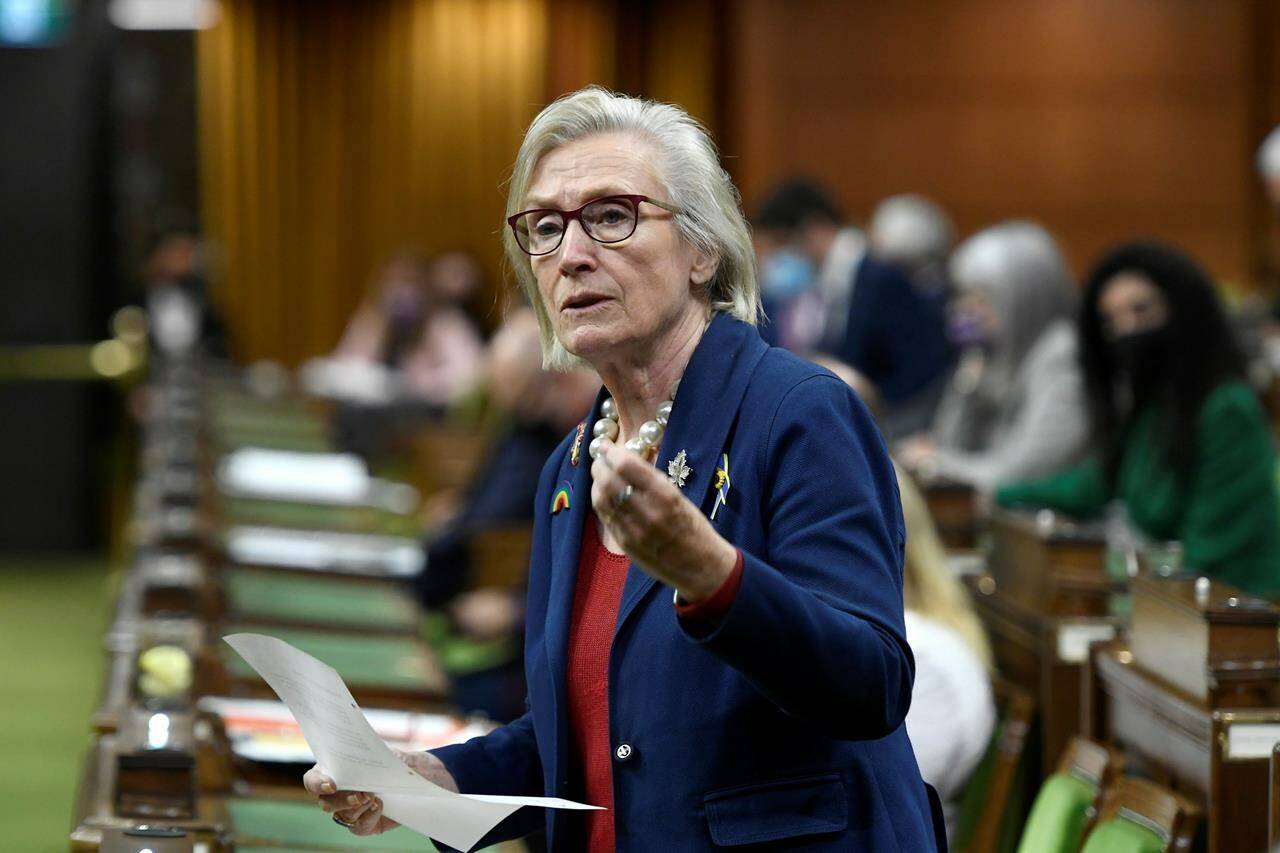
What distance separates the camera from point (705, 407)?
5.71ft

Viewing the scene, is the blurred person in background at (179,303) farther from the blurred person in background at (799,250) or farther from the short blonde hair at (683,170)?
the short blonde hair at (683,170)

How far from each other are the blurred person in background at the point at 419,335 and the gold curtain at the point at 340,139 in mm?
1008

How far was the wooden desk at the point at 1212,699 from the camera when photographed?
2.41 m

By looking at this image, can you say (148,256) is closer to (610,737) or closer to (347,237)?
(347,237)

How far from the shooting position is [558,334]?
1812 mm

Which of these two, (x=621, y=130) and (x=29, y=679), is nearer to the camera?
(x=621, y=130)

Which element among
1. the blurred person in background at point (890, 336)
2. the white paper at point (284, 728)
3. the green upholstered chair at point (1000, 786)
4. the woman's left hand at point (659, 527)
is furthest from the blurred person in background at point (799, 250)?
the woman's left hand at point (659, 527)

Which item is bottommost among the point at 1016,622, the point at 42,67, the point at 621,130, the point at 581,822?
the point at 581,822

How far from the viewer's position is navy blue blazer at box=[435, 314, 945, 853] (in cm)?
156

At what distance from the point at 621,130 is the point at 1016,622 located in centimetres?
202

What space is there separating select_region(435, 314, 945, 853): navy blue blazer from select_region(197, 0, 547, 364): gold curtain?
41.0ft

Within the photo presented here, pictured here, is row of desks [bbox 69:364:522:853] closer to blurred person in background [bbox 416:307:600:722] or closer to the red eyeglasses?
blurred person in background [bbox 416:307:600:722]

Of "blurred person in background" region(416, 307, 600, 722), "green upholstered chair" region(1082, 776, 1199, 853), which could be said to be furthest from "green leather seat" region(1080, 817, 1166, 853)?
"blurred person in background" region(416, 307, 600, 722)

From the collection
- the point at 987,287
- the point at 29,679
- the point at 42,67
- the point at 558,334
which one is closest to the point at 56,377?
the point at 42,67
